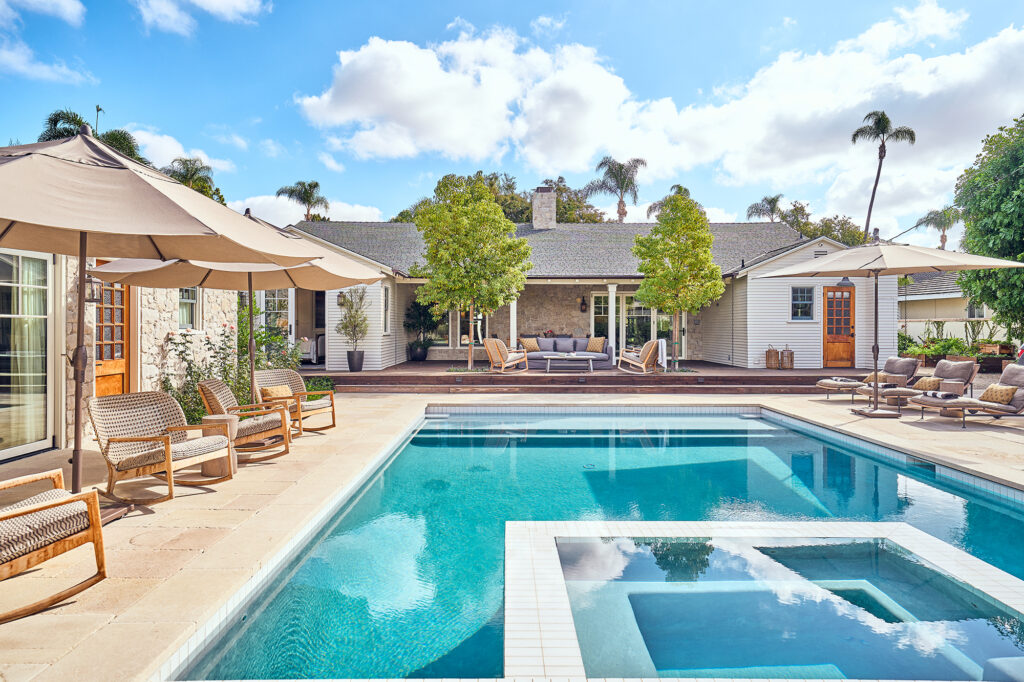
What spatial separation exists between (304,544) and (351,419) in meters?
4.63

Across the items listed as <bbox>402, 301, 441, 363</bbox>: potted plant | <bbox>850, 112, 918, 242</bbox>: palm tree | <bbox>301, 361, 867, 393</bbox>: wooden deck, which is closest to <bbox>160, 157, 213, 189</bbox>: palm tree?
<bbox>402, 301, 441, 363</bbox>: potted plant

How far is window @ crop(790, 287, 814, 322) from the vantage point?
15297 millimetres

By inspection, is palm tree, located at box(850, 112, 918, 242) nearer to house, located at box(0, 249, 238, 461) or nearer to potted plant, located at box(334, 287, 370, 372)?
potted plant, located at box(334, 287, 370, 372)

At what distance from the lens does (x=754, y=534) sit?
164 inches

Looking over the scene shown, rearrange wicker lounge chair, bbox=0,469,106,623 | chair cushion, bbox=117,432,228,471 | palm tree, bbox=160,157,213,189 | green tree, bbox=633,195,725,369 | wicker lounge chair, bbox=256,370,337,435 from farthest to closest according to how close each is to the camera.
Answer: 1. palm tree, bbox=160,157,213,189
2. green tree, bbox=633,195,725,369
3. wicker lounge chair, bbox=256,370,337,435
4. chair cushion, bbox=117,432,228,471
5. wicker lounge chair, bbox=0,469,106,623

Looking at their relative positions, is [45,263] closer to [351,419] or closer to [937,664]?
[351,419]

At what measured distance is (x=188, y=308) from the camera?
8906mm

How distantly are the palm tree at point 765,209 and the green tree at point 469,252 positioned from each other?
1050 inches

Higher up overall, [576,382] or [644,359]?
[644,359]

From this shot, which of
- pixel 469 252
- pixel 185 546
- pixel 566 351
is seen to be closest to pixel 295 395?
pixel 185 546

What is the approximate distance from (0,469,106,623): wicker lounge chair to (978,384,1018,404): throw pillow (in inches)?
421

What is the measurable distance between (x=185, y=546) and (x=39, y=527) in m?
0.89

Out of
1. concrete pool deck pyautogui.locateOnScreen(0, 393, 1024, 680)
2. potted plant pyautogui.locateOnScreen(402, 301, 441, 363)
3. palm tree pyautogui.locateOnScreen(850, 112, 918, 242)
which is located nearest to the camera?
concrete pool deck pyautogui.locateOnScreen(0, 393, 1024, 680)

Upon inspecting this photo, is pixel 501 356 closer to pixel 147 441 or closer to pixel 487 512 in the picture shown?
pixel 487 512
